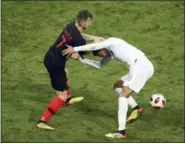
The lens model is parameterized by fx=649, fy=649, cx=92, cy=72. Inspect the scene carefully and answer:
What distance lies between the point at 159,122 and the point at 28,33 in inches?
239

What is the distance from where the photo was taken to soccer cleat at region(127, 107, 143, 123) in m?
13.1

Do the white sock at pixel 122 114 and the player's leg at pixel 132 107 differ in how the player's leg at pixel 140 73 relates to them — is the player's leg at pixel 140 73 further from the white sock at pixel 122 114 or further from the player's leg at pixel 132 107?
the player's leg at pixel 132 107

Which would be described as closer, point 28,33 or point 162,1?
point 28,33

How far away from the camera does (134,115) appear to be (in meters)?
13.1

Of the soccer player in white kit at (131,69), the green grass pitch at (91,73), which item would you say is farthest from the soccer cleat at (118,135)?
the green grass pitch at (91,73)

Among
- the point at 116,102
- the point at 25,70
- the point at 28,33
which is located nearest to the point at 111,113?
the point at 116,102

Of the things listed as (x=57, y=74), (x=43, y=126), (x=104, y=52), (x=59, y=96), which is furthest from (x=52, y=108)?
(x=104, y=52)

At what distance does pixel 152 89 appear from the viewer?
14969 millimetres

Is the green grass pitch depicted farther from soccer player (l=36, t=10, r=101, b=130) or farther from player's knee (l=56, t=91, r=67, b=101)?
player's knee (l=56, t=91, r=67, b=101)

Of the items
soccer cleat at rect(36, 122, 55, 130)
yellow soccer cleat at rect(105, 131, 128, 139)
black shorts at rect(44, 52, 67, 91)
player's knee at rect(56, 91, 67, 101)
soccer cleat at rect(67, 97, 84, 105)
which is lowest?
yellow soccer cleat at rect(105, 131, 128, 139)

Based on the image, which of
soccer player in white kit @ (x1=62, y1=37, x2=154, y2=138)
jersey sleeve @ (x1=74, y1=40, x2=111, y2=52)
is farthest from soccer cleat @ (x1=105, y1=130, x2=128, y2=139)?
jersey sleeve @ (x1=74, y1=40, x2=111, y2=52)

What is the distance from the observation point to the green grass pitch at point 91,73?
12781mm

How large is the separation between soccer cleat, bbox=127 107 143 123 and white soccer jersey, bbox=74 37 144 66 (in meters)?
1.24

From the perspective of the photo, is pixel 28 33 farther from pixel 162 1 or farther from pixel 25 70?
pixel 162 1
